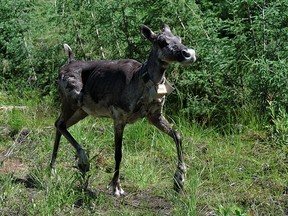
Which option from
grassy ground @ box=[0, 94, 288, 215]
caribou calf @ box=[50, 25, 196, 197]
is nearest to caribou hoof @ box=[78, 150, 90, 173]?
caribou calf @ box=[50, 25, 196, 197]

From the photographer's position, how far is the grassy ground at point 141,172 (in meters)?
6.27

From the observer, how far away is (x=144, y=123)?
9.03 m

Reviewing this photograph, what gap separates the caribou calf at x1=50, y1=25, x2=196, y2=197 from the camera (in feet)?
22.3

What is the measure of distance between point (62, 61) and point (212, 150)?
11.8 feet

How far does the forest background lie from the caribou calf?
1.67 meters

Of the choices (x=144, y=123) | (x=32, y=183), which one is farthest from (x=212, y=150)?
(x=32, y=183)

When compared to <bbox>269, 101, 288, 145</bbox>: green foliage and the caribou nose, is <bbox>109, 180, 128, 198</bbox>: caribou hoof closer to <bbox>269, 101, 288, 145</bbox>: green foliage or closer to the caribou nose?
the caribou nose

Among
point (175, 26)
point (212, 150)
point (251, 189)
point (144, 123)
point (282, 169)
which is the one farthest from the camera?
point (175, 26)

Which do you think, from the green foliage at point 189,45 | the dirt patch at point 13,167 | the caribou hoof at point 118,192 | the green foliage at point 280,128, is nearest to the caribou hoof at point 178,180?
the caribou hoof at point 118,192

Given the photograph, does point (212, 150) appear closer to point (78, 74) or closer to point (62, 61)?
point (78, 74)

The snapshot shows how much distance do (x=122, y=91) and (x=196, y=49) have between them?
2.59 m

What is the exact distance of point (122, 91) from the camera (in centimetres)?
711

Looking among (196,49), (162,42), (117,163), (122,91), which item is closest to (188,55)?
(162,42)

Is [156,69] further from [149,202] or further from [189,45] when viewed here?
[189,45]
